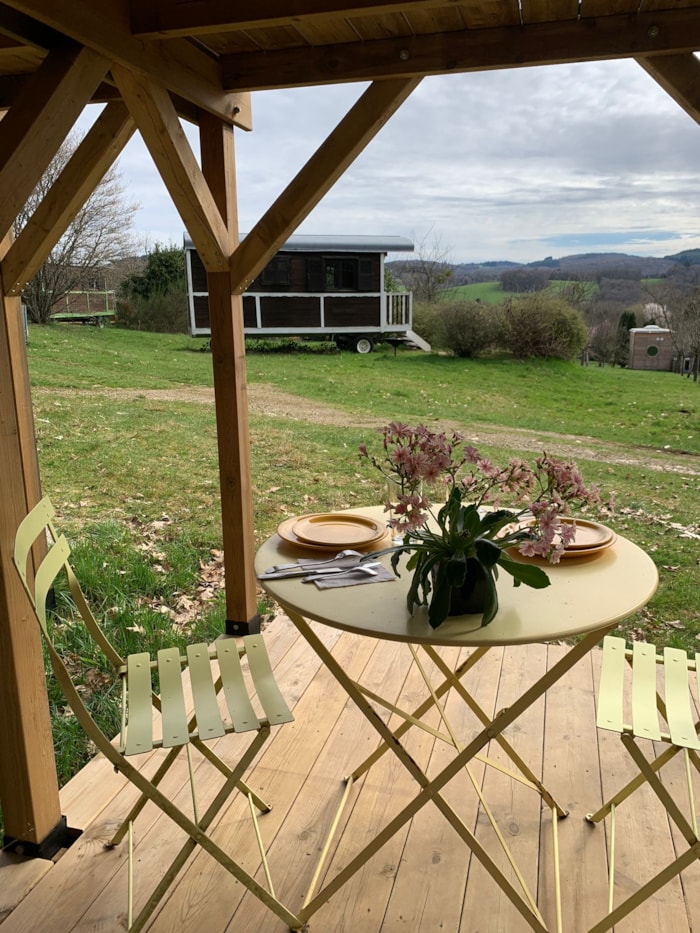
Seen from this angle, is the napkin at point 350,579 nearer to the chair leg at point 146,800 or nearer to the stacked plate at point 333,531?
the stacked plate at point 333,531

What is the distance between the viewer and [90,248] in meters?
8.94

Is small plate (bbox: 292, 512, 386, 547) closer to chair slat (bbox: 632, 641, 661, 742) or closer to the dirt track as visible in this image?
chair slat (bbox: 632, 641, 661, 742)

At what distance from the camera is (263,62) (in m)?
2.52

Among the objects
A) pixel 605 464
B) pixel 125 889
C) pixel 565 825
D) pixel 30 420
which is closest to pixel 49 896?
pixel 125 889

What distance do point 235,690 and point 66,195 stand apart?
1798mm

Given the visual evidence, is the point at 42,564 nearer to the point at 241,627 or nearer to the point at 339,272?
the point at 241,627

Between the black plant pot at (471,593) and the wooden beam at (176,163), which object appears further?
the wooden beam at (176,163)

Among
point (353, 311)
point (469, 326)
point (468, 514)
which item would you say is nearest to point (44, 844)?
point (468, 514)

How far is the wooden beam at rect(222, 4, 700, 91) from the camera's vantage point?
207 centimetres

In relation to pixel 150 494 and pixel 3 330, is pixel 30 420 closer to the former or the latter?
pixel 3 330

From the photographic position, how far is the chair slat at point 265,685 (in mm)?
1543

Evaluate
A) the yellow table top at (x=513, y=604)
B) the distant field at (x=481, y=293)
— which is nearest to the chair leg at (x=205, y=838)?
the yellow table top at (x=513, y=604)

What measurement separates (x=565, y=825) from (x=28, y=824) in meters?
1.44

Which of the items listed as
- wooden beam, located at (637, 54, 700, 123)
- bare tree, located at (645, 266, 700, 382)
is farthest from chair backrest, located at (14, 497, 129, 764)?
bare tree, located at (645, 266, 700, 382)
